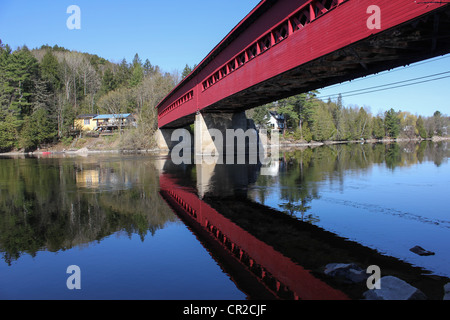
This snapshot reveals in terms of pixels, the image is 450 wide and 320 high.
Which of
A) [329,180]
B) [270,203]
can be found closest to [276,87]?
[329,180]

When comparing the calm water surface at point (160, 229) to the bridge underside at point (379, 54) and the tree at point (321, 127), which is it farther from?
the tree at point (321, 127)

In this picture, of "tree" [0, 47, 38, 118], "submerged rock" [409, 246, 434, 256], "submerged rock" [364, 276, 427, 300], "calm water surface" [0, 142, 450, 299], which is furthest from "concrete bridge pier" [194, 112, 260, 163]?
"tree" [0, 47, 38, 118]

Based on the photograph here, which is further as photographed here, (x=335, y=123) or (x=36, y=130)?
(x=335, y=123)

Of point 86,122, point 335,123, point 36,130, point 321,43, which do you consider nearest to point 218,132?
point 321,43

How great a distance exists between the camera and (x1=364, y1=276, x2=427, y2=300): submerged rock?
4.20 meters

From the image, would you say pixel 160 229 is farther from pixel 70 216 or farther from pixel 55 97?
pixel 55 97

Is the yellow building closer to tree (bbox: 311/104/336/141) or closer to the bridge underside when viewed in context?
tree (bbox: 311/104/336/141)

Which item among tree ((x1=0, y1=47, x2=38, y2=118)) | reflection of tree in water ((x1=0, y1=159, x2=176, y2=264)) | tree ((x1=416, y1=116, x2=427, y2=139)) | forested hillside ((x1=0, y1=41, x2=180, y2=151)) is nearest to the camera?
reflection of tree in water ((x1=0, y1=159, x2=176, y2=264))

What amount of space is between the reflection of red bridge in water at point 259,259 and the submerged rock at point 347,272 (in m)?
0.33

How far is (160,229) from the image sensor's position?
8258 mm

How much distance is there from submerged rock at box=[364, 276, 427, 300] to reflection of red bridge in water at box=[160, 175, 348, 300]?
398 mm

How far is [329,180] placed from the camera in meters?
15.5

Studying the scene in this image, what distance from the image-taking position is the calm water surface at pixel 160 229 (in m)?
5.11

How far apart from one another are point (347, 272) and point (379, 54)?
11.5m
